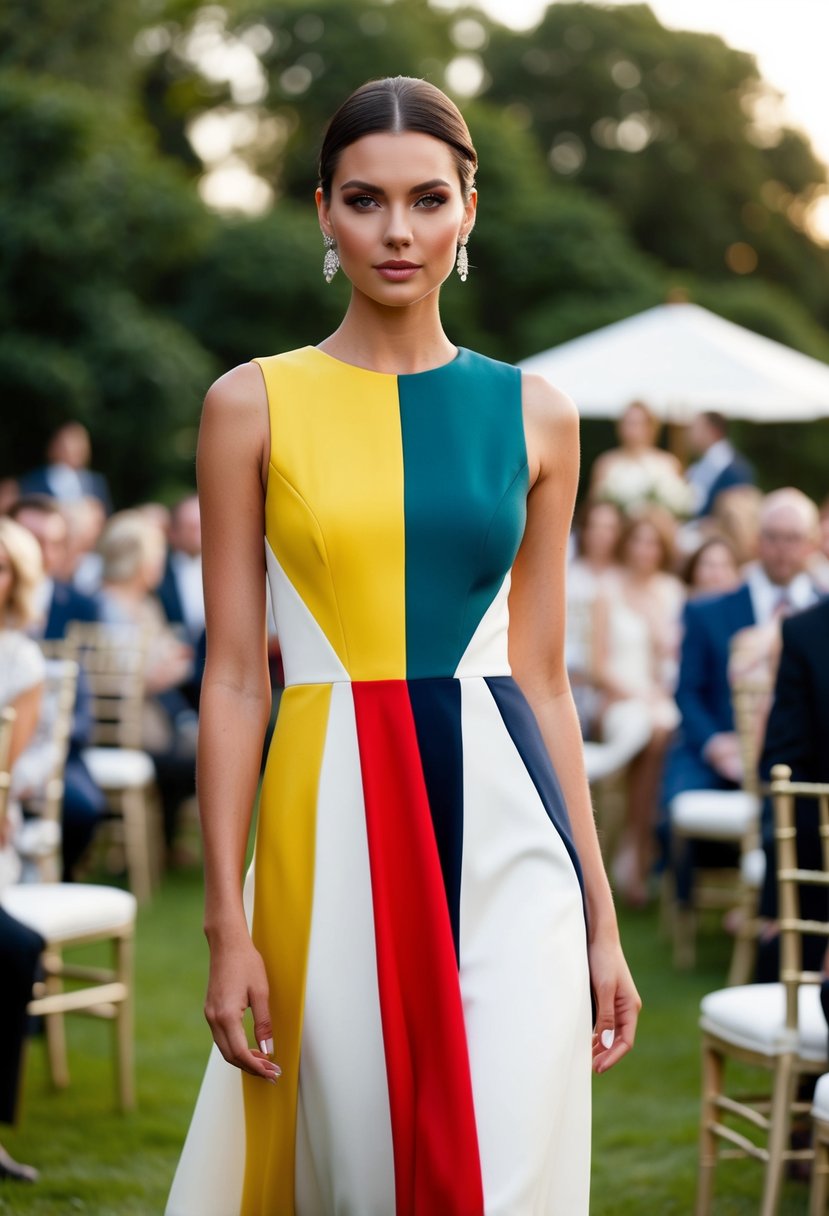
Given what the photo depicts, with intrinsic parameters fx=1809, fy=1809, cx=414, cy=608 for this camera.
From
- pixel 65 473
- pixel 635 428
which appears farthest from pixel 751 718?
pixel 65 473

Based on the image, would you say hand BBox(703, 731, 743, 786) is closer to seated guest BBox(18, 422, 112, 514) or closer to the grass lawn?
the grass lawn

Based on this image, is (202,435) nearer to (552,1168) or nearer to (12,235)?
(552,1168)

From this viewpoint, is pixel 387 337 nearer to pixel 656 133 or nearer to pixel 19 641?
pixel 19 641

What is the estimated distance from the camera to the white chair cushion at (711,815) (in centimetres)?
757

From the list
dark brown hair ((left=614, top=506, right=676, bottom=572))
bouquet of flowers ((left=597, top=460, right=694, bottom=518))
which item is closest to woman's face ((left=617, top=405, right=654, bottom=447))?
bouquet of flowers ((left=597, top=460, right=694, bottom=518))

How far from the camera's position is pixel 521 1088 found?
7.32ft

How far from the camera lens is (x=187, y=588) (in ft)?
34.7

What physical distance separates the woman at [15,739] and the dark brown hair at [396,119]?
289 cm

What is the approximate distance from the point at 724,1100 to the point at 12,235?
16257 mm

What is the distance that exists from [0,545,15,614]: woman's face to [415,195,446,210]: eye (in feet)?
12.4

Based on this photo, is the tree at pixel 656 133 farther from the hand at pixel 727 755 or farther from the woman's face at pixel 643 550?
the hand at pixel 727 755

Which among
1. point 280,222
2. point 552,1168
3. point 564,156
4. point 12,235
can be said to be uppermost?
point 564,156

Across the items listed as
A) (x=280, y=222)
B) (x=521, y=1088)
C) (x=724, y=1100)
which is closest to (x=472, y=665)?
(x=521, y=1088)

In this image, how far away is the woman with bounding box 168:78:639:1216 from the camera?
7.39 feet
